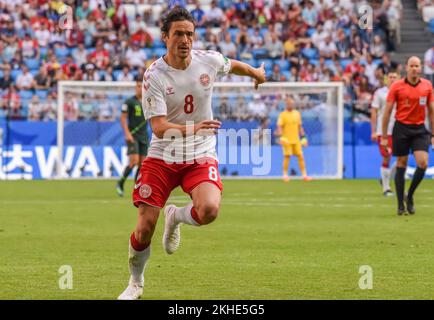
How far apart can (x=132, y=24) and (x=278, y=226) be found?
2112 centimetres

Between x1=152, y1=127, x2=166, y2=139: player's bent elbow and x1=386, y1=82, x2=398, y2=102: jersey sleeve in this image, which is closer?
x1=152, y1=127, x2=166, y2=139: player's bent elbow

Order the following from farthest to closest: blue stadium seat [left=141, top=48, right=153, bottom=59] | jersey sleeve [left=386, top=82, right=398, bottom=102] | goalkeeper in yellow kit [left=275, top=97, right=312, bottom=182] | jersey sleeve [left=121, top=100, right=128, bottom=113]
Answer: blue stadium seat [left=141, top=48, right=153, bottom=59]
goalkeeper in yellow kit [left=275, top=97, right=312, bottom=182]
jersey sleeve [left=121, top=100, right=128, bottom=113]
jersey sleeve [left=386, top=82, right=398, bottom=102]

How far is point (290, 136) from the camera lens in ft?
94.7

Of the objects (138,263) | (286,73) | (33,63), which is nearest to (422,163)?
(138,263)

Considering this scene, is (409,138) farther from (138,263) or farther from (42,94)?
(42,94)

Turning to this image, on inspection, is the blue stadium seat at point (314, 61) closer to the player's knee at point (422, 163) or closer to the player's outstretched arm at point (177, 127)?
the player's knee at point (422, 163)

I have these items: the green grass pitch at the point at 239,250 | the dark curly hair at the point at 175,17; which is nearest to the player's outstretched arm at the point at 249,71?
the dark curly hair at the point at 175,17

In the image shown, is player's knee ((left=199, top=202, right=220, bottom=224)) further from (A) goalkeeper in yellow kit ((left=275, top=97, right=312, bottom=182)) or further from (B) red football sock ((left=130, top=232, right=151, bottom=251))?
(A) goalkeeper in yellow kit ((left=275, top=97, right=312, bottom=182))

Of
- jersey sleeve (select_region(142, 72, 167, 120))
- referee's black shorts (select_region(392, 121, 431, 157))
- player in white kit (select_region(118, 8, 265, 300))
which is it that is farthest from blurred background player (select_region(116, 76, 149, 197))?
jersey sleeve (select_region(142, 72, 167, 120))

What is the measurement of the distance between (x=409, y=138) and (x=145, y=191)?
8.59 m

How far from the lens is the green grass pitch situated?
30.8ft

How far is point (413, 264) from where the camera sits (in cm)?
1102

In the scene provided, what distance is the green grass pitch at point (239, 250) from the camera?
9383 mm

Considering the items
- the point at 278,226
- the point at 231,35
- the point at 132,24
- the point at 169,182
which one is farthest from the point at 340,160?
the point at 169,182
